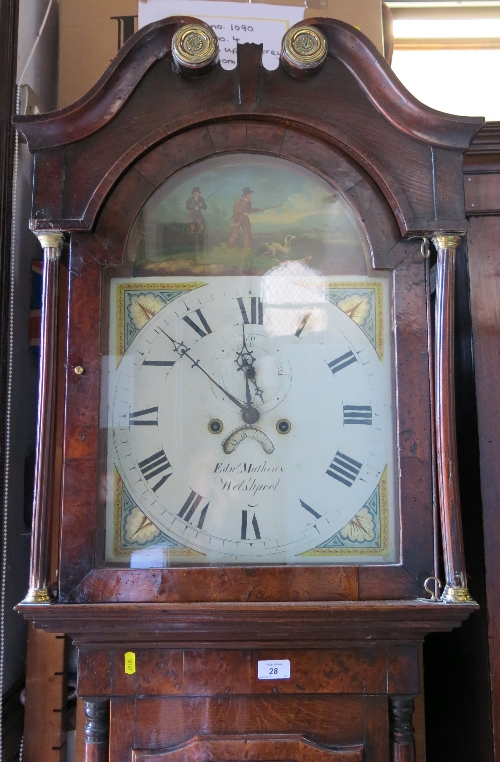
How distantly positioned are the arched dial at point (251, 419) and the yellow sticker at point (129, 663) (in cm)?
16

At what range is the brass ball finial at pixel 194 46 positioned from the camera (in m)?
0.95

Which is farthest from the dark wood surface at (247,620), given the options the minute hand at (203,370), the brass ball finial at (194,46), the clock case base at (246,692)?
the brass ball finial at (194,46)

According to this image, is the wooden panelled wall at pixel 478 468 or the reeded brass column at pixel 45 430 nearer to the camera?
the reeded brass column at pixel 45 430

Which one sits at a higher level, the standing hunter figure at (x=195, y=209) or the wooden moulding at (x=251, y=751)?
the standing hunter figure at (x=195, y=209)

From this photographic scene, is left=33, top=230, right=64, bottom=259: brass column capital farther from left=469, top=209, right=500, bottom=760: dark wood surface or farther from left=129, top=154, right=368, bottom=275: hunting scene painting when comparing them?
left=469, top=209, right=500, bottom=760: dark wood surface

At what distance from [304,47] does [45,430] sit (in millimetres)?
625

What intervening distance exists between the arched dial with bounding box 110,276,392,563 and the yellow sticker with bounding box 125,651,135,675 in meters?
0.16

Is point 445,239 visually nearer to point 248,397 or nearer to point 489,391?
point 489,391

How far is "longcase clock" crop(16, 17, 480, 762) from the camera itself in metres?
0.91

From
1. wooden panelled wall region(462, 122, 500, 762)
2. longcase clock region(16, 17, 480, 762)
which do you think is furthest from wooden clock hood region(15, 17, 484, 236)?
wooden panelled wall region(462, 122, 500, 762)

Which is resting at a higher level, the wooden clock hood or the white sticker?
the wooden clock hood

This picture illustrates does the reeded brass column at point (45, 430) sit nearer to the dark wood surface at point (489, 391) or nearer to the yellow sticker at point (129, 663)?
the yellow sticker at point (129, 663)

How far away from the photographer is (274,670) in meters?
0.92

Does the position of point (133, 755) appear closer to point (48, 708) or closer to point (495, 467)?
point (48, 708)
